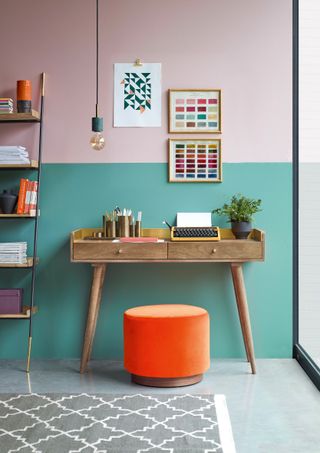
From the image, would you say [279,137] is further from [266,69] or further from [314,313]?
[314,313]

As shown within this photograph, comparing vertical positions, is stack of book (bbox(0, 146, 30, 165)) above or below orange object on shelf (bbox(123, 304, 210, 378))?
above

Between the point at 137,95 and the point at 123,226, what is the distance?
3.33 ft

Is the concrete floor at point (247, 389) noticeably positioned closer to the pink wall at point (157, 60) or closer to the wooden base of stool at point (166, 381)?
the wooden base of stool at point (166, 381)

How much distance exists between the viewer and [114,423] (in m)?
3.75

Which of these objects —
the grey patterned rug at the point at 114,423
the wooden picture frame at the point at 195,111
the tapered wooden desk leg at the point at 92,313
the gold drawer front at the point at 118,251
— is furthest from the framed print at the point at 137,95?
the grey patterned rug at the point at 114,423

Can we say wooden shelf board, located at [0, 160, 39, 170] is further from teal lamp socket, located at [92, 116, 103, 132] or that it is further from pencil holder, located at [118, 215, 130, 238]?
pencil holder, located at [118, 215, 130, 238]

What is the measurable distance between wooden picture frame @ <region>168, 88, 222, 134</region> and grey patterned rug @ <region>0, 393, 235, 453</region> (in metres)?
2.03

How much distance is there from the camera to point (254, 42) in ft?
17.1

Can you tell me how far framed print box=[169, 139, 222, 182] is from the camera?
5230 millimetres

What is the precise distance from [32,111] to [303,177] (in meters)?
2.06

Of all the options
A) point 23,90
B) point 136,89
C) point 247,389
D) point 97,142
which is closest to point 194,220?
point 97,142

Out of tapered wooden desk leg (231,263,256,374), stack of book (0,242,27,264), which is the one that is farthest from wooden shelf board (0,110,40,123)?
tapered wooden desk leg (231,263,256,374)

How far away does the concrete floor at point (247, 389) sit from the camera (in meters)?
3.59

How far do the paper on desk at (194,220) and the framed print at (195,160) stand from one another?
266 millimetres
